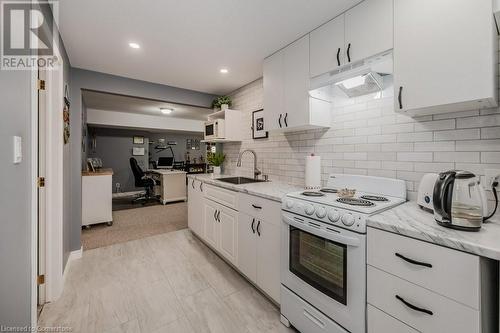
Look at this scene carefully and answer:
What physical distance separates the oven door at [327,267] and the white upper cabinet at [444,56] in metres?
0.89

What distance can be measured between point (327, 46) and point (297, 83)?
0.39 meters

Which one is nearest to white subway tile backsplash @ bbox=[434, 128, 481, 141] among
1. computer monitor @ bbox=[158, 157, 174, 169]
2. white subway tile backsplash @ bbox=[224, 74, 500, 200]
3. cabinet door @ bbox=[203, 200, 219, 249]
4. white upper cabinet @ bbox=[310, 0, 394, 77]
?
white subway tile backsplash @ bbox=[224, 74, 500, 200]

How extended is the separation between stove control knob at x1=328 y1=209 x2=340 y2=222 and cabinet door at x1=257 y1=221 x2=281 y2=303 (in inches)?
21.2

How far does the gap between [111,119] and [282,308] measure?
5.91 m

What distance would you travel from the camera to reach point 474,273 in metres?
0.82

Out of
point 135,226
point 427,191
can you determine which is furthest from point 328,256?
point 135,226

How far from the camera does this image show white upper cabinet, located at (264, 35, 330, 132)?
6.42 ft

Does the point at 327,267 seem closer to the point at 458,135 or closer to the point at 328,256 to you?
the point at 328,256

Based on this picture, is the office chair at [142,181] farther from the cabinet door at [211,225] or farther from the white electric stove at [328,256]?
the white electric stove at [328,256]

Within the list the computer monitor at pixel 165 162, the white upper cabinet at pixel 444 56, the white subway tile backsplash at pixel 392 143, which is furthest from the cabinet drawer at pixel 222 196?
the computer monitor at pixel 165 162

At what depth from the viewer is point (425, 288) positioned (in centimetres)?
95

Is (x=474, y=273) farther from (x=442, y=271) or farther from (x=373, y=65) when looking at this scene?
(x=373, y=65)

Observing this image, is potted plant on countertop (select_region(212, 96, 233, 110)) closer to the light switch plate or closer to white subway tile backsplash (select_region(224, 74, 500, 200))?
white subway tile backsplash (select_region(224, 74, 500, 200))

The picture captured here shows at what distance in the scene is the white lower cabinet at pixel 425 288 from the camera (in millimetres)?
832
